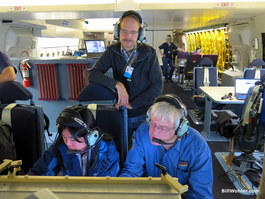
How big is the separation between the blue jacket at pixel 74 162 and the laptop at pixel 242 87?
12.3ft

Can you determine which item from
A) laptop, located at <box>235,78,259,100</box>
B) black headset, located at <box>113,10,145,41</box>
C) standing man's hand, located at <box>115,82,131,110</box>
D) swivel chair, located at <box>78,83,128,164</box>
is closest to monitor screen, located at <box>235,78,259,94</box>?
laptop, located at <box>235,78,259,100</box>

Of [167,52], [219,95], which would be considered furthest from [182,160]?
[167,52]

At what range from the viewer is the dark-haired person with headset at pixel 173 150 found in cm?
153

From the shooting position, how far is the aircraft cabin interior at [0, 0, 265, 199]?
2.11ft

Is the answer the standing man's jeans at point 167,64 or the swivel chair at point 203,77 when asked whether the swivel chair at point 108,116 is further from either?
the standing man's jeans at point 167,64

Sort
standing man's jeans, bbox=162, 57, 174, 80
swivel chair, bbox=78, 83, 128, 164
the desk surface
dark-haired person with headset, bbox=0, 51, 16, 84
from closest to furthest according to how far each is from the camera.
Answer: swivel chair, bbox=78, 83, 128, 164 < dark-haired person with headset, bbox=0, 51, 16, 84 < the desk surface < standing man's jeans, bbox=162, 57, 174, 80

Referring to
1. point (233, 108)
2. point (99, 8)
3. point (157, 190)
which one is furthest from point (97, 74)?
point (233, 108)

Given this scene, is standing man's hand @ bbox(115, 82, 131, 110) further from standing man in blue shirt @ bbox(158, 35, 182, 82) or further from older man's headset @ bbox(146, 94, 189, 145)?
standing man in blue shirt @ bbox(158, 35, 182, 82)

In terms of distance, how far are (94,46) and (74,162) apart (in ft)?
11.7

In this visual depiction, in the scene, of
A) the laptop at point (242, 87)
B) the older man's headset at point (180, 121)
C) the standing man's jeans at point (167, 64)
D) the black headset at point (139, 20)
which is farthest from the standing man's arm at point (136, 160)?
the standing man's jeans at point (167, 64)

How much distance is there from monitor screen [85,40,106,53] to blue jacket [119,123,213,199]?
3395 millimetres

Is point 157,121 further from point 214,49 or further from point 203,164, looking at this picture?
point 214,49

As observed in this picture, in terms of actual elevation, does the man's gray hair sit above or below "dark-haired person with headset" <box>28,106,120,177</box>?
above

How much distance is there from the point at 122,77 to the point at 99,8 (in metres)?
1.37
